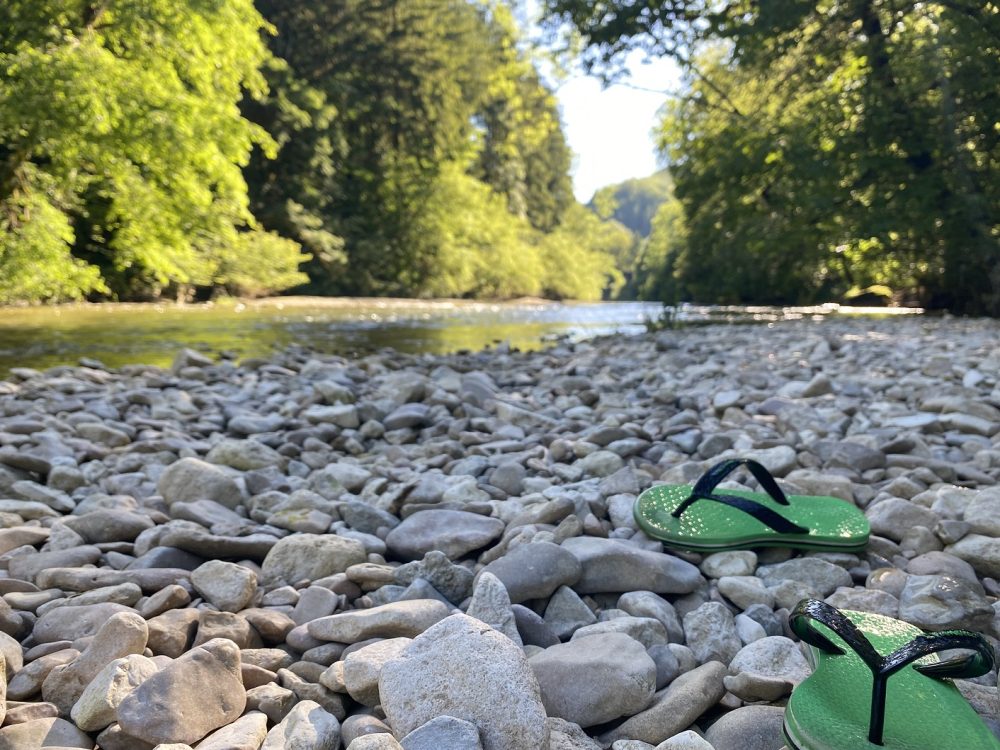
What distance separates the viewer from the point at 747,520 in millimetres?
1764

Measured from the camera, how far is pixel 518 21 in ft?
32.7

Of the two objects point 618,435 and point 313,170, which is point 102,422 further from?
point 313,170

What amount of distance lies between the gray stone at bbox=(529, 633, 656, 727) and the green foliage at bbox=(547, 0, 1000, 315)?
9328 mm

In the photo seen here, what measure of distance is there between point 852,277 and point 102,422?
15328 mm

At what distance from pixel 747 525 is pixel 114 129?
10834 mm

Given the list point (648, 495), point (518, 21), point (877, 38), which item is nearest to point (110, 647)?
point (648, 495)

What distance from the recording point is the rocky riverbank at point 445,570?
3.36 ft

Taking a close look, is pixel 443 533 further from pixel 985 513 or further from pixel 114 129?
pixel 114 129

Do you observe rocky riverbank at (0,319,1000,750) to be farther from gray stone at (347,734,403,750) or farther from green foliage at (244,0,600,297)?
green foliage at (244,0,600,297)

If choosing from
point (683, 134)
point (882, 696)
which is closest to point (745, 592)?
Answer: point (882, 696)

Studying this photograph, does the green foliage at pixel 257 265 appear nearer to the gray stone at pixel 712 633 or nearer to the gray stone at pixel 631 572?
the gray stone at pixel 631 572

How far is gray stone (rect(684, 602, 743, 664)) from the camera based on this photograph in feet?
4.16

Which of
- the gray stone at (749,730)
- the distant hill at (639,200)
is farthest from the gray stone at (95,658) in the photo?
the distant hill at (639,200)

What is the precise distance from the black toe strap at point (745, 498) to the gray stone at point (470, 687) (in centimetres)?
83
